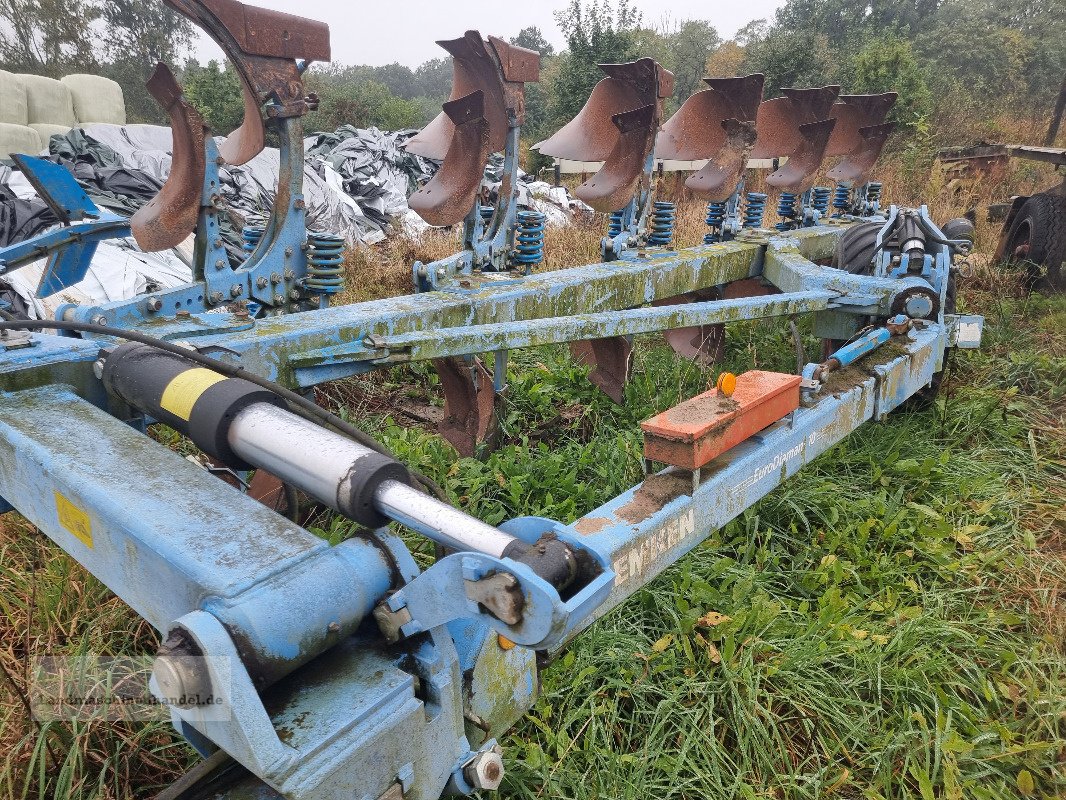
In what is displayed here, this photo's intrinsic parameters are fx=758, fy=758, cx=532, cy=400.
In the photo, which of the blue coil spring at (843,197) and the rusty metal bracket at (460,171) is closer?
the rusty metal bracket at (460,171)

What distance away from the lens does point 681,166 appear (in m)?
13.9

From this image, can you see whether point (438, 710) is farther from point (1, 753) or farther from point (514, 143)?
point (514, 143)

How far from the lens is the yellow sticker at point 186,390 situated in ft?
4.94

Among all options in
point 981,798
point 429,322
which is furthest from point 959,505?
point 429,322

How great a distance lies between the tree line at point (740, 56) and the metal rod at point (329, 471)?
10209 mm

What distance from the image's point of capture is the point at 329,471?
1.27 m

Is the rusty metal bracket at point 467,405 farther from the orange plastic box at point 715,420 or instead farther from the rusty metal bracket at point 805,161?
the rusty metal bracket at point 805,161

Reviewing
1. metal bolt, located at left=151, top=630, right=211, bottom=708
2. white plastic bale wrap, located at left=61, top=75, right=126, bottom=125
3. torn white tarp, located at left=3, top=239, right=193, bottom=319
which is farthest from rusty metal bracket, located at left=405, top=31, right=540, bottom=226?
white plastic bale wrap, located at left=61, top=75, right=126, bottom=125

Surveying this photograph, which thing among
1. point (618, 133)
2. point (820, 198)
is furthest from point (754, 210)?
point (618, 133)

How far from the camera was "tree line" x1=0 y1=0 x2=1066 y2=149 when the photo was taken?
1816 centimetres

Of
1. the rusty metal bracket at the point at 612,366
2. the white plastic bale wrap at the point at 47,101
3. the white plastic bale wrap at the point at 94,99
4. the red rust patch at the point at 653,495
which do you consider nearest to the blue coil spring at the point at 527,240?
the rusty metal bracket at the point at 612,366

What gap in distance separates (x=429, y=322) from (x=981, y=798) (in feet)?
7.25

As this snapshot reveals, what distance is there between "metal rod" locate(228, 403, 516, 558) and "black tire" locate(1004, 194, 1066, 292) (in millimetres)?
6660

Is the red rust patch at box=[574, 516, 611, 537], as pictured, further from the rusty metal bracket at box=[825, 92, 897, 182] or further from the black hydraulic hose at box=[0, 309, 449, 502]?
the rusty metal bracket at box=[825, 92, 897, 182]
